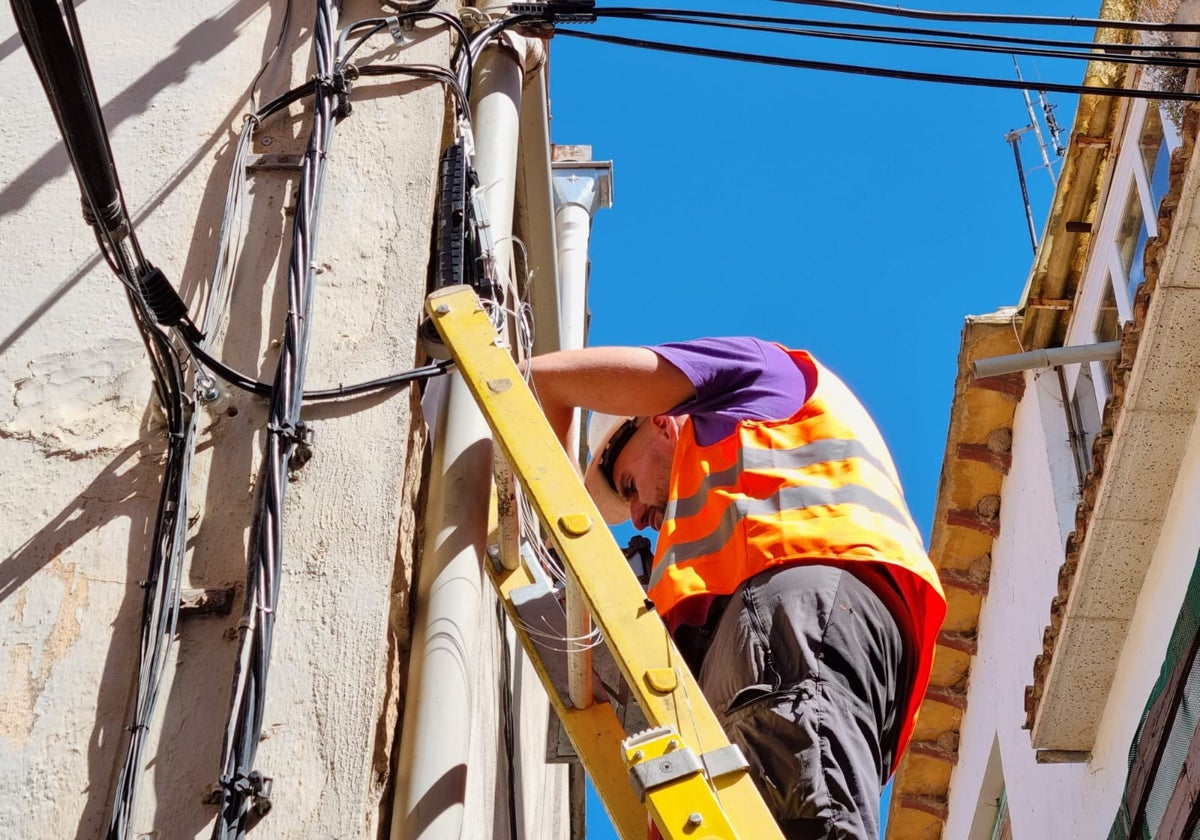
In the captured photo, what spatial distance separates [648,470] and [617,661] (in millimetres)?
1841

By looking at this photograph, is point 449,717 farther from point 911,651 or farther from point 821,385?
point 821,385

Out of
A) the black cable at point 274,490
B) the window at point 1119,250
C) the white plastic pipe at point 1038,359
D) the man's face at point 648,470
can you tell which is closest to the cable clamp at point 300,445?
the black cable at point 274,490

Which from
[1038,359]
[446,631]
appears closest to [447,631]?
[446,631]

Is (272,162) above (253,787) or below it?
above

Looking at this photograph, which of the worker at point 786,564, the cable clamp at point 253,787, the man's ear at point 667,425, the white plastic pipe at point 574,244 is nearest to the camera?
the cable clamp at point 253,787

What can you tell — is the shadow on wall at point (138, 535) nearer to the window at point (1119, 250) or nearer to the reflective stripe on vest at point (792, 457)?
the reflective stripe on vest at point (792, 457)

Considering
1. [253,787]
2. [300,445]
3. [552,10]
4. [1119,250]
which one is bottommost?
[253,787]

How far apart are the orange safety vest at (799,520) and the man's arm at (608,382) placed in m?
0.23

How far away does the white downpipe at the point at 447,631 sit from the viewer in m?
3.20

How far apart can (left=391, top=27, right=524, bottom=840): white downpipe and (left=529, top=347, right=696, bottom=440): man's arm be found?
0.74 feet

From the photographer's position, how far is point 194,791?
302cm

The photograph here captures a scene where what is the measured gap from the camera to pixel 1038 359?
11.5 metres

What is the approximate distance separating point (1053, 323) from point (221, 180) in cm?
1224

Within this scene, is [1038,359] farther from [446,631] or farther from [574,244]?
[446,631]
